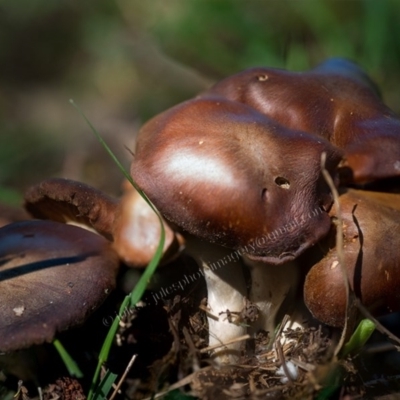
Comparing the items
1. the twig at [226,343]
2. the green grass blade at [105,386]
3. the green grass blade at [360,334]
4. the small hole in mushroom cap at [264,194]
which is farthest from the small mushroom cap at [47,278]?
the green grass blade at [360,334]

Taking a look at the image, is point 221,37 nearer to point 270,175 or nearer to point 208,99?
point 208,99

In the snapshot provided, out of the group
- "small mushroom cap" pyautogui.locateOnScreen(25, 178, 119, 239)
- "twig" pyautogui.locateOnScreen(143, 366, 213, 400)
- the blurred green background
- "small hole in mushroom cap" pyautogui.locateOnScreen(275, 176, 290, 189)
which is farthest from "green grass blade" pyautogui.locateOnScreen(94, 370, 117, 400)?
the blurred green background

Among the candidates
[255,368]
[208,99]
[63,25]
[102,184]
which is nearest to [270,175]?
[208,99]

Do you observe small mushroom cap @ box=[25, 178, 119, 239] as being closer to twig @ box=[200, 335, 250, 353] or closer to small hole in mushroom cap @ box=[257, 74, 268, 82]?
twig @ box=[200, 335, 250, 353]

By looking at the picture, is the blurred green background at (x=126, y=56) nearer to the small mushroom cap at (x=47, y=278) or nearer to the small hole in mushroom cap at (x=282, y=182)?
the small mushroom cap at (x=47, y=278)

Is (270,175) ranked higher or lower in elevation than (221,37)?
higher

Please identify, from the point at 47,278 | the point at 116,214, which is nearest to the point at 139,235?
the point at 116,214

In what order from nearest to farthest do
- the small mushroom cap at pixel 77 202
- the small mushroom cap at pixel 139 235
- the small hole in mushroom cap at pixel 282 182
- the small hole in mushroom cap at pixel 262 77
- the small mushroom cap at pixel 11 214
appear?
the small hole in mushroom cap at pixel 282 182 < the small mushroom cap at pixel 139 235 < the small mushroom cap at pixel 77 202 < the small hole in mushroom cap at pixel 262 77 < the small mushroom cap at pixel 11 214
